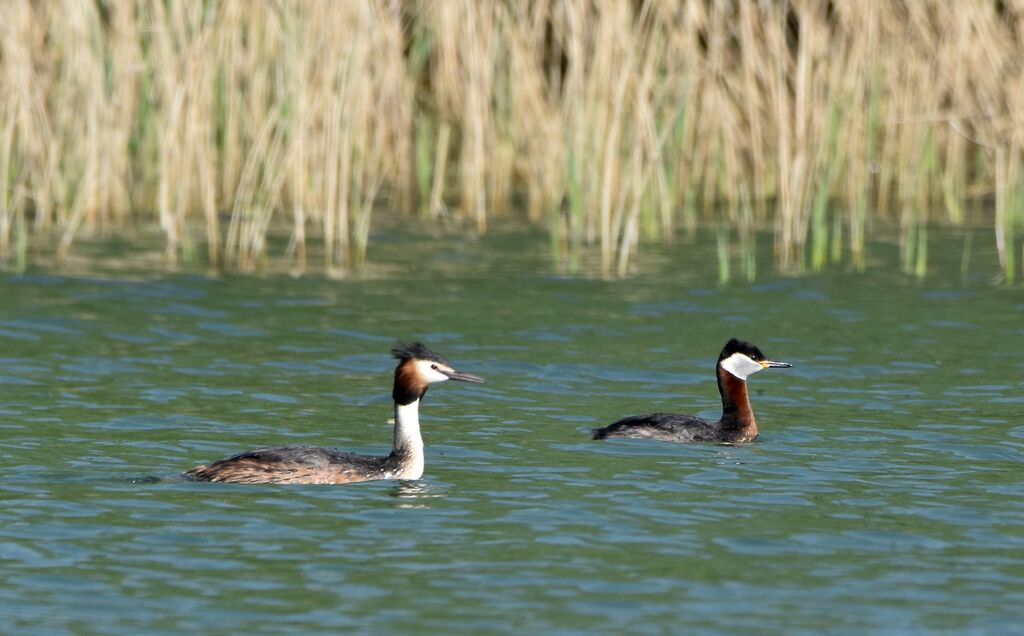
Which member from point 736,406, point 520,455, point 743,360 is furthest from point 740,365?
point 520,455

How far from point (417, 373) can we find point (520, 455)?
2.07ft

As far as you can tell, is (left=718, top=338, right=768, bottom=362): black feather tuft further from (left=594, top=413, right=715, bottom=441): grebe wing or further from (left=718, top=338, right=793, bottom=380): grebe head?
(left=594, top=413, right=715, bottom=441): grebe wing

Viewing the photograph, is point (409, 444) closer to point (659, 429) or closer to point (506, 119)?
point (659, 429)

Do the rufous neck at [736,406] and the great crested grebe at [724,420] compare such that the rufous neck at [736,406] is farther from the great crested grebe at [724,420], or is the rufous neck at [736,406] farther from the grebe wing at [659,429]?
the grebe wing at [659,429]

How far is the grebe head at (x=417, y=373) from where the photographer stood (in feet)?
27.5

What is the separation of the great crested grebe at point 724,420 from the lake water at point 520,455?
117mm

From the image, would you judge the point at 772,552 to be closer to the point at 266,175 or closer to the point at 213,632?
the point at 213,632

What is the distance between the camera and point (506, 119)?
1652 centimetres

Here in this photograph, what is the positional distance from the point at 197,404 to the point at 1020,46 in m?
8.92

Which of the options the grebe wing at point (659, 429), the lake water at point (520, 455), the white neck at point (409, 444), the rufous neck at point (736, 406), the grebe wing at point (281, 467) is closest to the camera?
the lake water at point (520, 455)

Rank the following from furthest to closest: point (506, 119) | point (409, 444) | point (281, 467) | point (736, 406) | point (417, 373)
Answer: point (506, 119) < point (736, 406) < point (417, 373) < point (409, 444) < point (281, 467)

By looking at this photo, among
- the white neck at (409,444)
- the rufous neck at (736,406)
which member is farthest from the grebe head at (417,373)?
the rufous neck at (736,406)

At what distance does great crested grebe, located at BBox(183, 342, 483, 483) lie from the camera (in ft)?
25.5

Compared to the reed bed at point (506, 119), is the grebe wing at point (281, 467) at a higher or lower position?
lower
